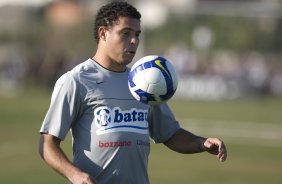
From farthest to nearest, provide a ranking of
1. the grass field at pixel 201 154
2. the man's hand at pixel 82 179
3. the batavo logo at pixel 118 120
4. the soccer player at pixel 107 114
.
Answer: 1. the grass field at pixel 201 154
2. the batavo logo at pixel 118 120
3. the soccer player at pixel 107 114
4. the man's hand at pixel 82 179

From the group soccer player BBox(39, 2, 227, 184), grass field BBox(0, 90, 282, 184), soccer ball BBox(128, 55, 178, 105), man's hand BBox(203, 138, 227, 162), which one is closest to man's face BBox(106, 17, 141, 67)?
soccer player BBox(39, 2, 227, 184)

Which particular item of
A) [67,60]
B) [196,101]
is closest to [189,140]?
[196,101]

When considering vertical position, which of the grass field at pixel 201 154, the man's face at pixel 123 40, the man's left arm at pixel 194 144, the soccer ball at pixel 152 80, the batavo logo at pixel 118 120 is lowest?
the grass field at pixel 201 154

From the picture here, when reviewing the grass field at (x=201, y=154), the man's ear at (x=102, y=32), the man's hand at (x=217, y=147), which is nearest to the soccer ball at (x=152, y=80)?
the man's ear at (x=102, y=32)

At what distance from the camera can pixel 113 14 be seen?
6262 millimetres

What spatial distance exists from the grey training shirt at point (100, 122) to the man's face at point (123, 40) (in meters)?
0.16

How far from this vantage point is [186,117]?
90.7 ft

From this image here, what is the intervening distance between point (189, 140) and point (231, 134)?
670 inches

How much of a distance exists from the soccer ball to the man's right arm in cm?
70

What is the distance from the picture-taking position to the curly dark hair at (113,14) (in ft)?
20.4

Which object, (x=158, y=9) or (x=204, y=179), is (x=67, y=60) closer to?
(x=158, y=9)

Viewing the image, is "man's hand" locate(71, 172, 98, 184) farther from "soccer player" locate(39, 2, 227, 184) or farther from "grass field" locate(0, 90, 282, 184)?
"grass field" locate(0, 90, 282, 184)

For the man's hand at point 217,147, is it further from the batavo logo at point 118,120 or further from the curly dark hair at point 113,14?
the curly dark hair at point 113,14

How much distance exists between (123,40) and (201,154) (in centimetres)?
1377
